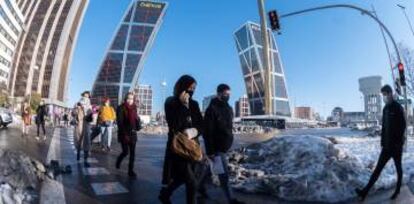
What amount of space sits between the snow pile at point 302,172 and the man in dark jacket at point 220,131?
42.5 inches

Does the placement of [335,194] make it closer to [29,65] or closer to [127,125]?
[127,125]

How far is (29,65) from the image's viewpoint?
11012 centimetres

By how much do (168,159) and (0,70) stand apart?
94.6 meters

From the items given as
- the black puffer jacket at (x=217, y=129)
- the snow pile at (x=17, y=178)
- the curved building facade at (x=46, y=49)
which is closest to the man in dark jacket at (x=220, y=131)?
the black puffer jacket at (x=217, y=129)

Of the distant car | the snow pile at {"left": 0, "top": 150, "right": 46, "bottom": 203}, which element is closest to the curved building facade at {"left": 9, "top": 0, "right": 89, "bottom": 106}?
the distant car

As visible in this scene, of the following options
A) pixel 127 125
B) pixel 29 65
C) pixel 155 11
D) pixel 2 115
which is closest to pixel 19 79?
pixel 29 65

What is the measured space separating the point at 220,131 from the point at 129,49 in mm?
119915

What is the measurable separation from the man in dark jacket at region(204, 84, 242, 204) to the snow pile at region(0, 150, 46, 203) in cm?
237

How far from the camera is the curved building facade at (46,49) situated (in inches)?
4269

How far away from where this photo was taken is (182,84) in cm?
443

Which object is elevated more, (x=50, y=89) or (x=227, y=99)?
(x=50, y=89)

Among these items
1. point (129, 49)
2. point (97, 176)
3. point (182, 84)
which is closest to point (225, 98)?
point (182, 84)

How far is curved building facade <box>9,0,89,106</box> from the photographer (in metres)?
108

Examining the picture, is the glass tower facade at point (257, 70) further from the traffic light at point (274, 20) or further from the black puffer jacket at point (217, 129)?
the black puffer jacket at point (217, 129)
